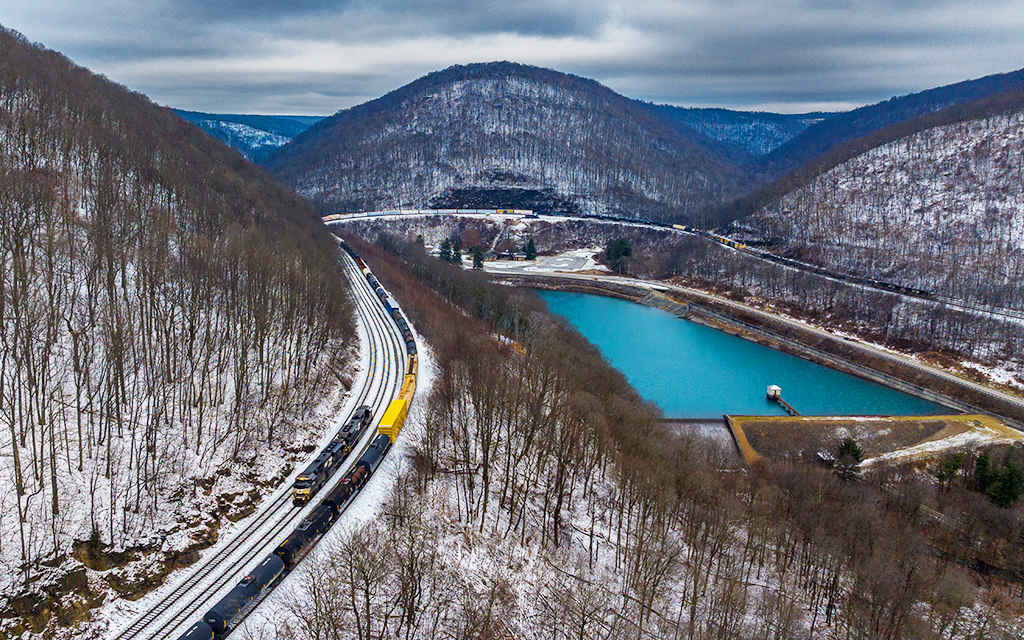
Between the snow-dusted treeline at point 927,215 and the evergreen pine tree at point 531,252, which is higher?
the snow-dusted treeline at point 927,215

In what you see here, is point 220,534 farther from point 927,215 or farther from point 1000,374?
point 927,215

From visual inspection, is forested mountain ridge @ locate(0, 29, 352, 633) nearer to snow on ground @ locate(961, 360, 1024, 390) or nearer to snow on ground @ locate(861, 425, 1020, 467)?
snow on ground @ locate(861, 425, 1020, 467)

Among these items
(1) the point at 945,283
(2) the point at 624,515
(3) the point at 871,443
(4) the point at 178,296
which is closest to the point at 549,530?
(2) the point at 624,515

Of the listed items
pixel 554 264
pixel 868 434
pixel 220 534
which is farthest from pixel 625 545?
pixel 554 264

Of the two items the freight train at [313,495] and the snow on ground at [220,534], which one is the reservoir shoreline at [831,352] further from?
the snow on ground at [220,534]

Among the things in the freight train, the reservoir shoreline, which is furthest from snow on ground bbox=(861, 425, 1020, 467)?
the freight train

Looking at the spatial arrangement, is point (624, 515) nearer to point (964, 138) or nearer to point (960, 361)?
point (960, 361)

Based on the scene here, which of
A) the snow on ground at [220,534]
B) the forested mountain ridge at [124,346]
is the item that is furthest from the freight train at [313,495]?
the forested mountain ridge at [124,346]
